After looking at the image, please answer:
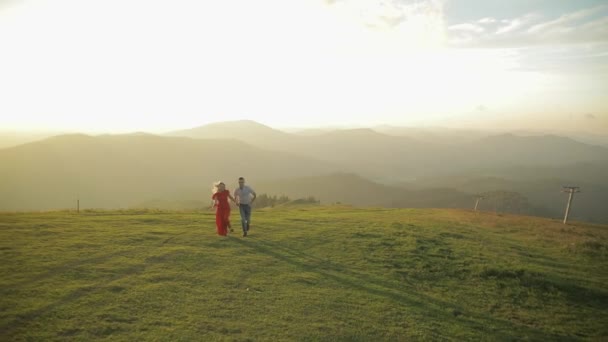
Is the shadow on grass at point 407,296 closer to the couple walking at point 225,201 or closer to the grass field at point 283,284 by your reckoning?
the grass field at point 283,284

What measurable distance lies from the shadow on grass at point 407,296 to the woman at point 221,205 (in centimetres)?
194

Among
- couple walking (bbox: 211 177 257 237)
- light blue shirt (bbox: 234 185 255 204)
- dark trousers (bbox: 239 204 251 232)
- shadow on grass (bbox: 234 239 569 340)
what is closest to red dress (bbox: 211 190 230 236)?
couple walking (bbox: 211 177 257 237)

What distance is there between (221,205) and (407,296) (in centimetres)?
968

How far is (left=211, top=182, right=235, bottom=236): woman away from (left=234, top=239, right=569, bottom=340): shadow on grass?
1939 millimetres

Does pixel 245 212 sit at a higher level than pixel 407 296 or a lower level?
higher

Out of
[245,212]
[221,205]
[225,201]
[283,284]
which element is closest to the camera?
[283,284]

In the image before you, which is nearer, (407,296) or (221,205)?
(407,296)

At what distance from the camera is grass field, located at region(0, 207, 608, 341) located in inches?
360

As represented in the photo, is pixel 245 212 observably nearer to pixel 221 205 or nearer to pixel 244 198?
pixel 244 198

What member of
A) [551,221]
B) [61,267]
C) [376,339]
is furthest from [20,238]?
[551,221]

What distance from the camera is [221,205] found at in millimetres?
17016

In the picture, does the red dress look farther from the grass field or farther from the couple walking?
the grass field

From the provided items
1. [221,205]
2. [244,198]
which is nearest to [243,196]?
[244,198]

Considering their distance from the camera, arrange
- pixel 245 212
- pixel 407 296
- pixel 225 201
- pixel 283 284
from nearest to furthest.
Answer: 1. pixel 283 284
2. pixel 407 296
3. pixel 225 201
4. pixel 245 212
